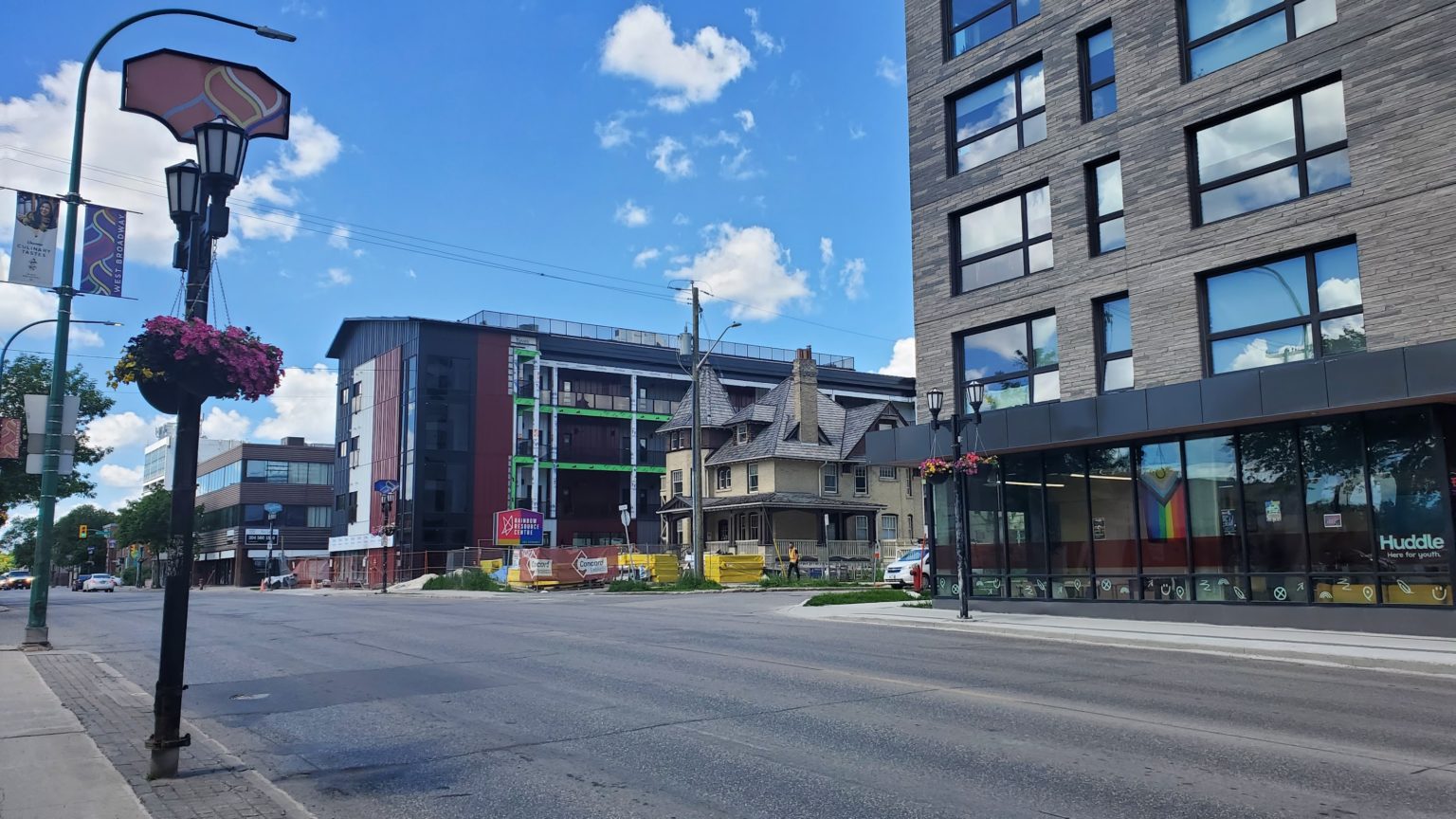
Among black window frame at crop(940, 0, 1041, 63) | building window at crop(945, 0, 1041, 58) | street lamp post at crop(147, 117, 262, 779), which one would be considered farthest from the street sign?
street lamp post at crop(147, 117, 262, 779)

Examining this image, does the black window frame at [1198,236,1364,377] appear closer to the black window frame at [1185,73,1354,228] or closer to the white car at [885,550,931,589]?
the black window frame at [1185,73,1354,228]

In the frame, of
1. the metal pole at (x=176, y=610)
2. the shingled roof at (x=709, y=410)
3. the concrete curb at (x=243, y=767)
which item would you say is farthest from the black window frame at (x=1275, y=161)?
the shingled roof at (x=709, y=410)

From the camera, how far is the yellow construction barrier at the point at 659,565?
42.1m

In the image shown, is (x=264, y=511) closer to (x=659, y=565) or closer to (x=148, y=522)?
(x=148, y=522)

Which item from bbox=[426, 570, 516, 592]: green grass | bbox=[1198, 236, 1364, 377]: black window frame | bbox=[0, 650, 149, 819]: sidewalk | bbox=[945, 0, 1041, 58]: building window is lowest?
bbox=[426, 570, 516, 592]: green grass

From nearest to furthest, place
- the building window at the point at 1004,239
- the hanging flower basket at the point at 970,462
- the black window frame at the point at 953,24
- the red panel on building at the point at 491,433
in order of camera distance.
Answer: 1. the hanging flower basket at the point at 970,462
2. the building window at the point at 1004,239
3. the black window frame at the point at 953,24
4. the red panel on building at the point at 491,433

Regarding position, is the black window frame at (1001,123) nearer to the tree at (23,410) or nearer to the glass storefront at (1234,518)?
the glass storefront at (1234,518)

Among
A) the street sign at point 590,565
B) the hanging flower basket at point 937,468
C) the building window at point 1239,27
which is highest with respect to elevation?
the building window at point 1239,27

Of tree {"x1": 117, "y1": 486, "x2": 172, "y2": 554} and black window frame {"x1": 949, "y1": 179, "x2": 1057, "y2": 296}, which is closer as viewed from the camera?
black window frame {"x1": 949, "y1": 179, "x2": 1057, "y2": 296}

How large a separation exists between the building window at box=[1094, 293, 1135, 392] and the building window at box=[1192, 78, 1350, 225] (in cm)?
249

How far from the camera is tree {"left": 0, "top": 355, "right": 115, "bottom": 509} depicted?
41.9 metres

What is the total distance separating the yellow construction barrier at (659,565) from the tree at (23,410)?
71.1 feet

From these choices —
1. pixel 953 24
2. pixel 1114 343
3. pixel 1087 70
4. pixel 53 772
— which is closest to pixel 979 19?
pixel 953 24

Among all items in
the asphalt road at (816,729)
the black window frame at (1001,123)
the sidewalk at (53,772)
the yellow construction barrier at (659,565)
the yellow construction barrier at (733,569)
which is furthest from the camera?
the yellow construction barrier at (733,569)
